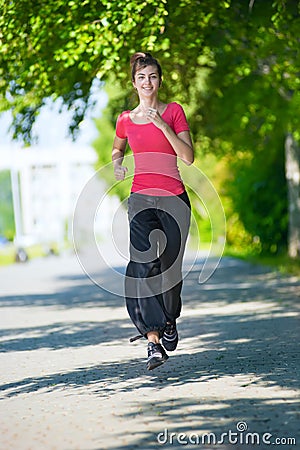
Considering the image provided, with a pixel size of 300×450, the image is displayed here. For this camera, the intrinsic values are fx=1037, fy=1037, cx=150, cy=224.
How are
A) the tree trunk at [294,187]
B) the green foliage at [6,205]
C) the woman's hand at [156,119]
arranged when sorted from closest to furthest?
the woman's hand at [156,119]
the tree trunk at [294,187]
the green foliage at [6,205]

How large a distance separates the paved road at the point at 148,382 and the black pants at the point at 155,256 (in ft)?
1.51

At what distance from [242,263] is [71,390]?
1992 cm

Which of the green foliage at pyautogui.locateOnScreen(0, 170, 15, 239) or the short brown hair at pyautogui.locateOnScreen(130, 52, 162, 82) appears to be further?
the green foliage at pyautogui.locateOnScreen(0, 170, 15, 239)

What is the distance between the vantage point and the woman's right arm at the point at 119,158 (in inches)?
291

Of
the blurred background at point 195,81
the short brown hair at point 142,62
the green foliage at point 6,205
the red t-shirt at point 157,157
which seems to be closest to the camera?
the red t-shirt at point 157,157

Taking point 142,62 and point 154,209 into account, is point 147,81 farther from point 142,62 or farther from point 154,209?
point 154,209

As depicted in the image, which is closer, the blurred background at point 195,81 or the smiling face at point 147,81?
the smiling face at point 147,81

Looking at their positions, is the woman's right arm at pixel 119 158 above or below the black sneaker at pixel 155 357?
above

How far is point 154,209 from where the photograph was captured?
746 centimetres

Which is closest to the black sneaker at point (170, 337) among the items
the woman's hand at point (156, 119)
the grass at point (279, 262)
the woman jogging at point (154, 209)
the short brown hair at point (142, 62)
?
the woman jogging at point (154, 209)

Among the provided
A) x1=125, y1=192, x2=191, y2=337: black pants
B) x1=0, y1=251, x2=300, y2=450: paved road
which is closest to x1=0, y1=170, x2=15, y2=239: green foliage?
x1=0, y1=251, x2=300, y2=450: paved road

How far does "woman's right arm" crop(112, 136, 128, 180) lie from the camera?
7387mm

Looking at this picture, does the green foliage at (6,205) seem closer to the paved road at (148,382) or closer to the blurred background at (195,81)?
the blurred background at (195,81)

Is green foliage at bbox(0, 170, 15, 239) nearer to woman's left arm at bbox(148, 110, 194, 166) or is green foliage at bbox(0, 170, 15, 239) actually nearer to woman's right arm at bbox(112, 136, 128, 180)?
woman's right arm at bbox(112, 136, 128, 180)
